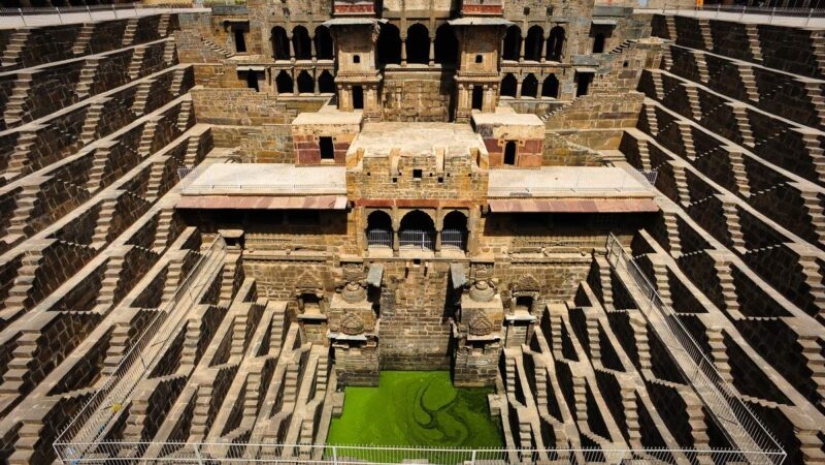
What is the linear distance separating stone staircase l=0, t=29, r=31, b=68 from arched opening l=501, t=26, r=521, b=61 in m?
25.1

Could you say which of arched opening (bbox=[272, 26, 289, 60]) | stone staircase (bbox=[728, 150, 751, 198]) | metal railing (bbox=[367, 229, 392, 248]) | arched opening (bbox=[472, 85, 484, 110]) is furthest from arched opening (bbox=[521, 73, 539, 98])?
arched opening (bbox=[272, 26, 289, 60])

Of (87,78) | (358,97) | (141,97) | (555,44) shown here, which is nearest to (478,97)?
(358,97)

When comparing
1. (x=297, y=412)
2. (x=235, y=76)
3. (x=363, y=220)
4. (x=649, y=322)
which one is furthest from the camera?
(x=235, y=76)

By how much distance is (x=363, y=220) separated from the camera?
798 inches

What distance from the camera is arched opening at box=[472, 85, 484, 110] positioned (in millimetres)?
25922

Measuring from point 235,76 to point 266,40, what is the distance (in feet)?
11.1

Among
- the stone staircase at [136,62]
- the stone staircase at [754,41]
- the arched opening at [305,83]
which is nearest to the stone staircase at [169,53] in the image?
the stone staircase at [136,62]

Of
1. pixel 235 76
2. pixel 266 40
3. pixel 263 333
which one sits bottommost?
pixel 263 333

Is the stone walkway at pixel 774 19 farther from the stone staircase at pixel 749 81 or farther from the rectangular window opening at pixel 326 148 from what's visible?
the rectangular window opening at pixel 326 148

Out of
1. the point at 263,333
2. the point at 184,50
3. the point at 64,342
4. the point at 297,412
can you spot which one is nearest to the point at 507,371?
the point at 297,412

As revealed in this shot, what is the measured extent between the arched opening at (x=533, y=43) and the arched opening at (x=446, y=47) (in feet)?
16.8

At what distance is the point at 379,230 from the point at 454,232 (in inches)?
141

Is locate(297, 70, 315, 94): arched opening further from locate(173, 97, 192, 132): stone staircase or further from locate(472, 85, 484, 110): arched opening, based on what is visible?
locate(472, 85, 484, 110): arched opening

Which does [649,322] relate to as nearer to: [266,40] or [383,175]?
[383,175]
